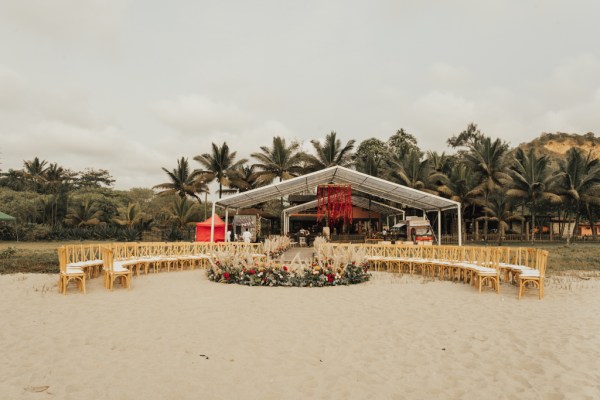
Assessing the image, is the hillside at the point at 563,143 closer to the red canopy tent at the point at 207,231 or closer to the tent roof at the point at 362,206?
the tent roof at the point at 362,206

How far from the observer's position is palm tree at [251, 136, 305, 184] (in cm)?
3244

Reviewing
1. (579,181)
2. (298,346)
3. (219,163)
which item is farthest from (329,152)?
(298,346)

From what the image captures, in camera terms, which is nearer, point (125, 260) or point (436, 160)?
point (125, 260)

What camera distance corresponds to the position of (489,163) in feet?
97.8

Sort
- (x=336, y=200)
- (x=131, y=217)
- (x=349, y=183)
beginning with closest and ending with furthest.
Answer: (x=349, y=183), (x=336, y=200), (x=131, y=217)

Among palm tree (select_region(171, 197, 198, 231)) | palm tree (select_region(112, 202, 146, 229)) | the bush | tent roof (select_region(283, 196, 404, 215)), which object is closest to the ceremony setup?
the bush

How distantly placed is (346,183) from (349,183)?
0.18 metres

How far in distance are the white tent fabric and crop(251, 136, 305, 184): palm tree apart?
11.7 m

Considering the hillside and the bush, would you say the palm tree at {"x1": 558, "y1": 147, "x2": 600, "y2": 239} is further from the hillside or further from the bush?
the hillside

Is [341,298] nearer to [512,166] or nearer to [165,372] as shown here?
[165,372]

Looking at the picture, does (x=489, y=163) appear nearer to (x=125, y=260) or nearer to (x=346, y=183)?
(x=346, y=183)

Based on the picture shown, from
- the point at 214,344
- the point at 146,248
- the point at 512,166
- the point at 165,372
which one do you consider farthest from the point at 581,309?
the point at 512,166

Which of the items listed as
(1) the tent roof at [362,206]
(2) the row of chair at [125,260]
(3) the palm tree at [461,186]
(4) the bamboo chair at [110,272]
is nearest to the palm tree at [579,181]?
(3) the palm tree at [461,186]

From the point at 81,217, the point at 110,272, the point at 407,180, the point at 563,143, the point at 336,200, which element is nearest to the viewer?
the point at 110,272
